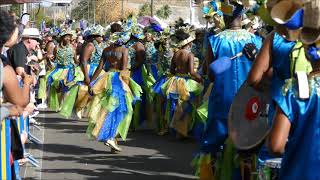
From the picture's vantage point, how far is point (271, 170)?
4227 mm

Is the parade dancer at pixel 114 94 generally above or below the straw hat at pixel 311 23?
below

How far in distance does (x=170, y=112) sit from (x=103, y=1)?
71.7 meters

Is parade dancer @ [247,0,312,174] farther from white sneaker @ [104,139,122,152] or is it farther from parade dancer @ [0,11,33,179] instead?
white sneaker @ [104,139,122,152]

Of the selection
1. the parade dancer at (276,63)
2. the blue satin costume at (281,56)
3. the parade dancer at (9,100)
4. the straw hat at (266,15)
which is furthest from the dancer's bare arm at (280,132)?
the parade dancer at (9,100)

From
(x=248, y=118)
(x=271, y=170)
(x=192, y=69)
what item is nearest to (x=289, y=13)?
(x=271, y=170)

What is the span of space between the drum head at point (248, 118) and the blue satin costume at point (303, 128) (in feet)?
2.75

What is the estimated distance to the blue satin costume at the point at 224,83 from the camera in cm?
600

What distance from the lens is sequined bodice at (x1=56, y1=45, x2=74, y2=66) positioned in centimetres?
1552

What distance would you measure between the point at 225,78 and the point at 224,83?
0.16ft

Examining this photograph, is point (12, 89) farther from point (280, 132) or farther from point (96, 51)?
point (96, 51)

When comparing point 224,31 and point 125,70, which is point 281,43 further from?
point 125,70

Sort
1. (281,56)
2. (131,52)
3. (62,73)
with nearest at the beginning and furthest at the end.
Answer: (281,56), (131,52), (62,73)

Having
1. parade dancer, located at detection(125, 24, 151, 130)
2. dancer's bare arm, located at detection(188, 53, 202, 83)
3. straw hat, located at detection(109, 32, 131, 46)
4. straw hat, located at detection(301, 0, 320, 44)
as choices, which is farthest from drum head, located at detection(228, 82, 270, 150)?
parade dancer, located at detection(125, 24, 151, 130)

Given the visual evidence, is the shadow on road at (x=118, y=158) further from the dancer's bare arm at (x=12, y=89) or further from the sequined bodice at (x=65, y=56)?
the dancer's bare arm at (x=12, y=89)
